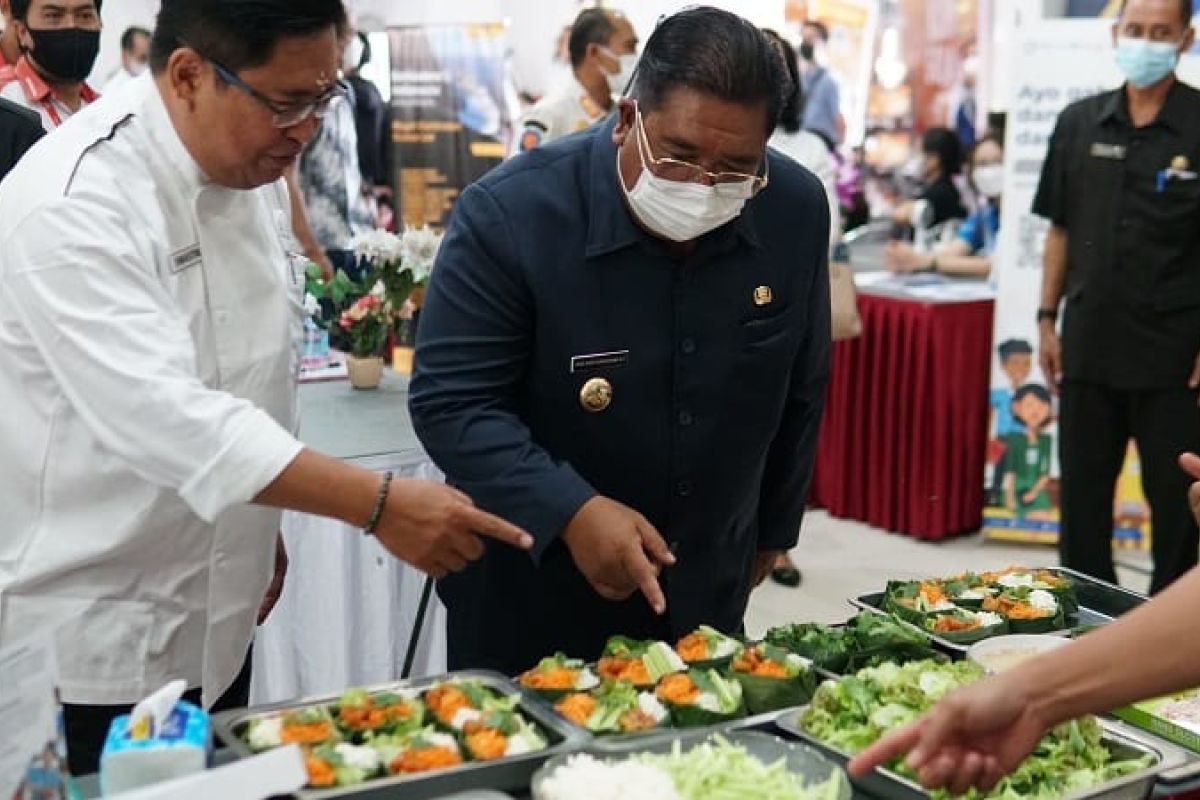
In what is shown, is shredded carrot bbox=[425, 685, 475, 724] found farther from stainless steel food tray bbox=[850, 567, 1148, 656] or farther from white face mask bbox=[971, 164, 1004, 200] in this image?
white face mask bbox=[971, 164, 1004, 200]

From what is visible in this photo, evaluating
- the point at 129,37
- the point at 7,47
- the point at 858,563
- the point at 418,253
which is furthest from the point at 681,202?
the point at 129,37

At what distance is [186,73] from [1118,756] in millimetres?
1358

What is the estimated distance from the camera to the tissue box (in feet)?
4.78

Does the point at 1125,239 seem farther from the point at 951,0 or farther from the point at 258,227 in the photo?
the point at 951,0

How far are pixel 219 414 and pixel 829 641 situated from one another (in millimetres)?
895

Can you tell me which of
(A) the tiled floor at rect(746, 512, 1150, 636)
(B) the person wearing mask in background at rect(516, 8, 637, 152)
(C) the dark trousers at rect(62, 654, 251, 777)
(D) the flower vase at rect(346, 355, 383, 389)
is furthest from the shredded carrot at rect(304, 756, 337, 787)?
(B) the person wearing mask in background at rect(516, 8, 637, 152)

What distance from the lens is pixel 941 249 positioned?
6.31 metres

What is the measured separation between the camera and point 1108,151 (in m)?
4.22

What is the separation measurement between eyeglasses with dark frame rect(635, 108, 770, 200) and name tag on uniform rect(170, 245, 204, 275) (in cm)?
59

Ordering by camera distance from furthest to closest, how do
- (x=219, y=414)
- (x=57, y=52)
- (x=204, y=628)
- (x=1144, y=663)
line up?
(x=57, y=52) → (x=204, y=628) → (x=219, y=414) → (x=1144, y=663)

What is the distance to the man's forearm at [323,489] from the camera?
1620mm

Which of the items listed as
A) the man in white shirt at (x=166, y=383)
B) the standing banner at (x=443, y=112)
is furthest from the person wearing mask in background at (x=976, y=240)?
the man in white shirt at (x=166, y=383)

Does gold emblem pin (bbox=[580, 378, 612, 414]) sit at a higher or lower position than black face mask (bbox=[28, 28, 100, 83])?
lower

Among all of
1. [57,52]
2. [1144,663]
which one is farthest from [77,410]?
[57,52]
